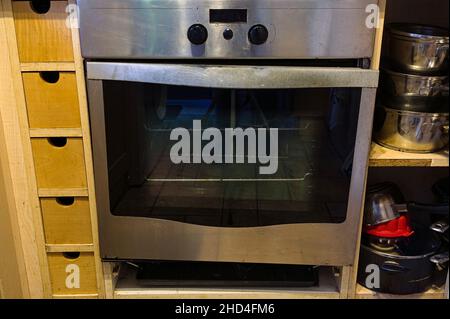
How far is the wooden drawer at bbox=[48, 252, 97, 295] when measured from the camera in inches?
39.4

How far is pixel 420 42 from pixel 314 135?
29 centimetres

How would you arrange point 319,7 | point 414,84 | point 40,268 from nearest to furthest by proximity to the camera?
point 319,7 → point 414,84 → point 40,268

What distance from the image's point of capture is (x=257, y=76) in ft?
2.66

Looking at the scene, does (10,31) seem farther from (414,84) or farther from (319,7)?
(414,84)

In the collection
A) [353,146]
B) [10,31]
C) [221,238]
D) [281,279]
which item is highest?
[10,31]

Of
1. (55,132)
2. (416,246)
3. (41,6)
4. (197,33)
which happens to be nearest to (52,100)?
(55,132)

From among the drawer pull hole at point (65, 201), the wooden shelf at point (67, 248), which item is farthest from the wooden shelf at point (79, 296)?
the drawer pull hole at point (65, 201)

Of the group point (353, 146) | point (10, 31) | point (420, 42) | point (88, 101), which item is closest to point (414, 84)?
point (420, 42)

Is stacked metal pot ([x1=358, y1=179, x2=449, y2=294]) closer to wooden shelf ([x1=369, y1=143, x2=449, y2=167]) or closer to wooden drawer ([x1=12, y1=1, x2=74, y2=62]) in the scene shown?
wooden shelf ([x1=369, y1=143, x2=449, y2=167])

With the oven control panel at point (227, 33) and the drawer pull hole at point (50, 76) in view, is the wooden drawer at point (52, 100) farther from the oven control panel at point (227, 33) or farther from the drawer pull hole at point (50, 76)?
the oven control panel at point (227, 33)

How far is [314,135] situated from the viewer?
0.88 m

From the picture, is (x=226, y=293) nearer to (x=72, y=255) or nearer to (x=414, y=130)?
(x=72, y=255)

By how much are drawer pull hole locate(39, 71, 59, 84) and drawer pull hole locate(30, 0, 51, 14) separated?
0.40ft

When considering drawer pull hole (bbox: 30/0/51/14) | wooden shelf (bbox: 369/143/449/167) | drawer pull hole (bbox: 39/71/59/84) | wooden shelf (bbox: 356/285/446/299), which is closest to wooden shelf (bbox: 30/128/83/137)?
drawer pull hole (bbox: 39/71/59/84)
